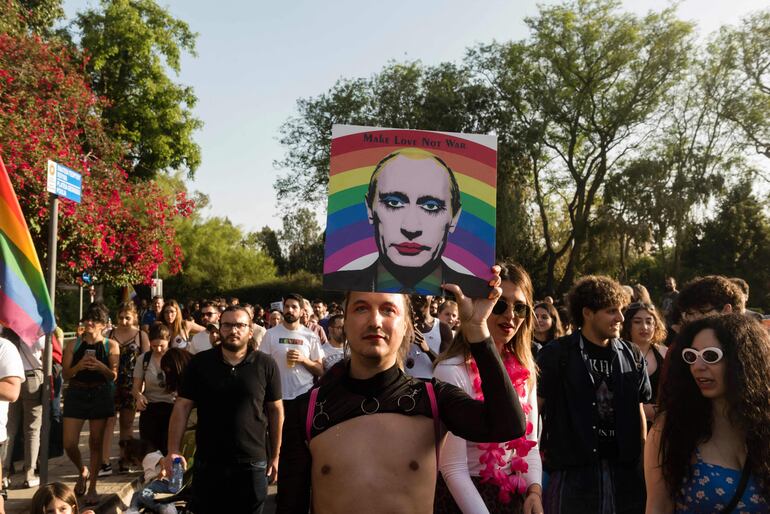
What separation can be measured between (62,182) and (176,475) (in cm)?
270

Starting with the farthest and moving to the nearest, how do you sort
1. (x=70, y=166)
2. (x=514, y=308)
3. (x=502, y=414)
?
(x=70, y=166) → (x=514, y=308) → (x=502, y=414)

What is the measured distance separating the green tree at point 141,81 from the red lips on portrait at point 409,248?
86.7ft

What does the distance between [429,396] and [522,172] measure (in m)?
31.4

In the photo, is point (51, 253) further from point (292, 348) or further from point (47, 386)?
point (292, 348)

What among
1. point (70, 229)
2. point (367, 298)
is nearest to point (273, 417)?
point (367, 298)

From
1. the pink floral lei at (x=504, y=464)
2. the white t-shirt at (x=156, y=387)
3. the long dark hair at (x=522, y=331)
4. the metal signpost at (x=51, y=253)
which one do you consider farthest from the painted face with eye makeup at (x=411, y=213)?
the white t-shirt at (x=156, y=387)

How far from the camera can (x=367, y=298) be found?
2586mm

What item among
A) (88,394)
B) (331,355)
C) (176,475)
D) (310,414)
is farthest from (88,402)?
(310,414)

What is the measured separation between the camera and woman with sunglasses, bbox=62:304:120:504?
25.6 ft

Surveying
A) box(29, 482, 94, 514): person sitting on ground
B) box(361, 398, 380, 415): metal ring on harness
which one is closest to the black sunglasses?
box(361, 398, 380, 415): metal ring on harness

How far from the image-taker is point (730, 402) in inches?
115

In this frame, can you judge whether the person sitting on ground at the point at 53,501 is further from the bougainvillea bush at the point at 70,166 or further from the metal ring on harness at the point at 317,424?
the bougainvillea bush at the point at 70,166

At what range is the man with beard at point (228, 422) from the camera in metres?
5.40

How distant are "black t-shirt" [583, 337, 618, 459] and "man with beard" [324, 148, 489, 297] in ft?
5.83
